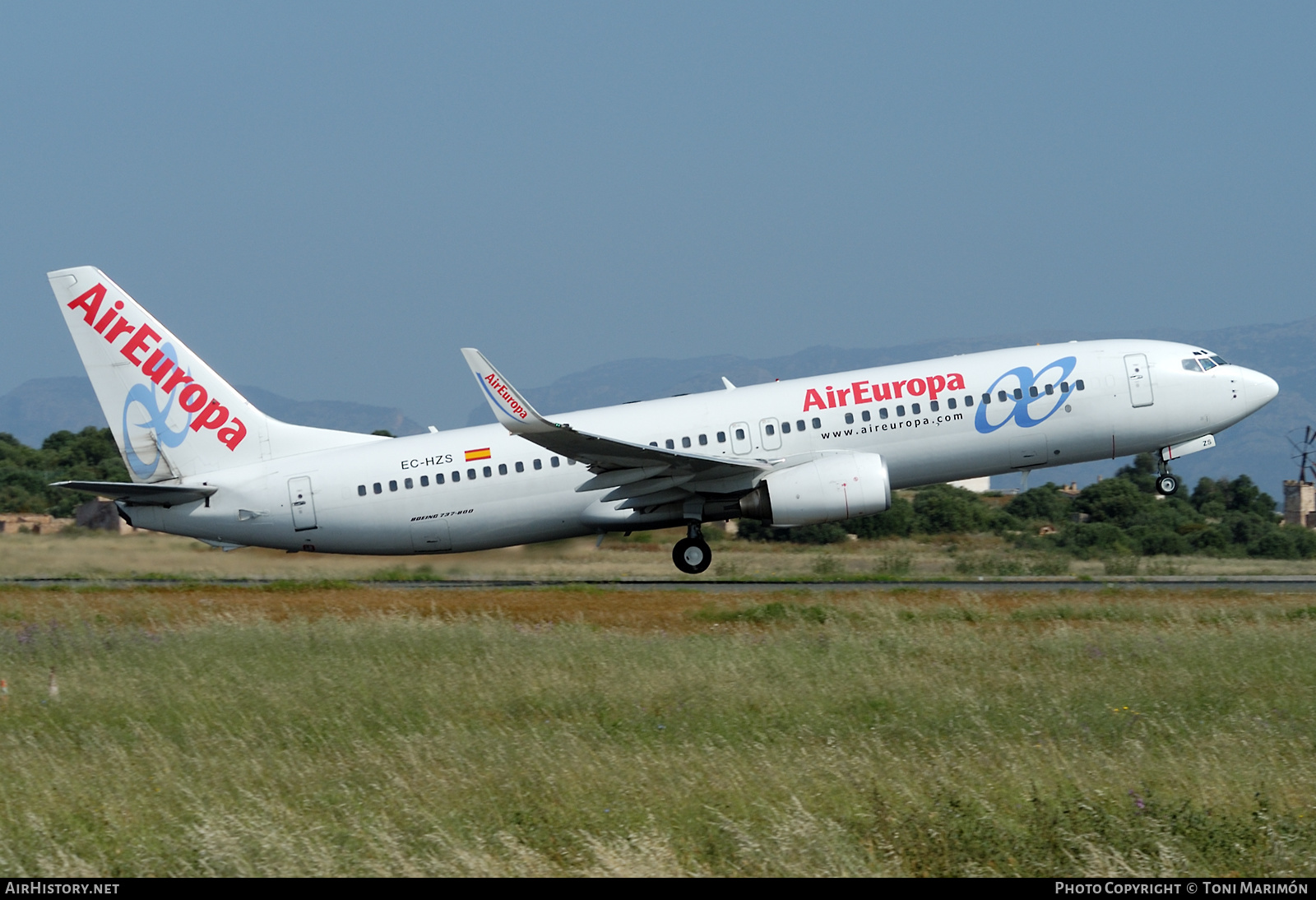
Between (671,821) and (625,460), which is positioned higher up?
(625,460)

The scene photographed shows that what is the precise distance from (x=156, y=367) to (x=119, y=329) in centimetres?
104

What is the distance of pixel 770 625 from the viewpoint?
59.6ft

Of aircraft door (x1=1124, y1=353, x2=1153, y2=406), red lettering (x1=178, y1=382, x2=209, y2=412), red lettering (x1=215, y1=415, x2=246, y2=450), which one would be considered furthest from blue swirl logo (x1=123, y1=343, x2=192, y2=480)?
aircraft door (x1=1124, y1=353, x2=1153, y2=406)

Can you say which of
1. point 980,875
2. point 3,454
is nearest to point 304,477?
point 980,875

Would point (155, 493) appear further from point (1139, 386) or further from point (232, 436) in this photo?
point (1139, 386)

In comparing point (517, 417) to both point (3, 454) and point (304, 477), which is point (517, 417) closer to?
point (304, 477)

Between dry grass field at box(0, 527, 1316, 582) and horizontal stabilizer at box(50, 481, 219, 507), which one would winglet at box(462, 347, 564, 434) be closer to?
dry grass field at box(0, 527, 1316, 582)

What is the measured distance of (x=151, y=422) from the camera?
2564cm

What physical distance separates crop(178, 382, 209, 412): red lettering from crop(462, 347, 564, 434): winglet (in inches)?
268

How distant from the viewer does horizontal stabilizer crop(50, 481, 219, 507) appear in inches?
940

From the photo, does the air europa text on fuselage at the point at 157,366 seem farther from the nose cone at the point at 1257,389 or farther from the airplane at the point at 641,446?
the nose cone at the point at 1257,389

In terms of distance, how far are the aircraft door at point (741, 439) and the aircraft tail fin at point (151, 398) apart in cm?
732
